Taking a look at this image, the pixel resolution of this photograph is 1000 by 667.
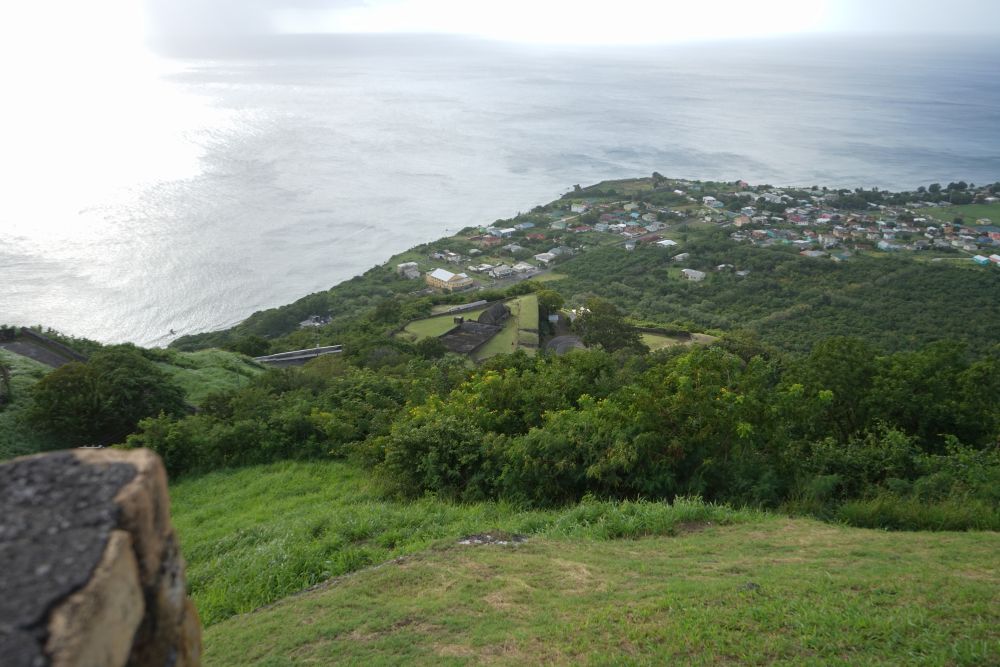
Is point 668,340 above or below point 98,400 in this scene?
below

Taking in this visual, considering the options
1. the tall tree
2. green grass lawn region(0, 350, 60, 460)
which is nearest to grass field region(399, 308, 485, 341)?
the tall tree

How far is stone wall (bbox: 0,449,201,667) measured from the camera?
176 centimetres

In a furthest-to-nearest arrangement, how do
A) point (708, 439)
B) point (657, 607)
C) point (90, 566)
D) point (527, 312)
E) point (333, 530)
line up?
point (527, 312), point (708, 439), point (333, 530), point (657, 607), point (90, 566)

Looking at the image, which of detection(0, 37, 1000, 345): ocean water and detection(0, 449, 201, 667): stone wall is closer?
detection(0, 449, 201, 667): stone wall

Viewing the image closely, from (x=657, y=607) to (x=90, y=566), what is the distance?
3.77 m

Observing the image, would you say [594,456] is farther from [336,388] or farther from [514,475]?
[336,388]

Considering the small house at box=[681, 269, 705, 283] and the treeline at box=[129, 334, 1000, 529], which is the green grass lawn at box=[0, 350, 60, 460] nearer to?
the treeline at box=[129, 334, 1000, 529]

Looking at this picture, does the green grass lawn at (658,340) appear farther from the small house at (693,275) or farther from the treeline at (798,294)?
the small house at (693,275)

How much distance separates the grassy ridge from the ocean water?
21.9m

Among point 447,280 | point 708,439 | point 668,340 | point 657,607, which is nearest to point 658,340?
point 668,340

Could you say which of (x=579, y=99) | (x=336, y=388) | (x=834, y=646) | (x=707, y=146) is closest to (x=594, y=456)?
(x=834, y=646)

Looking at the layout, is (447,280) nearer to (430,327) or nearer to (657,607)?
(430,327)

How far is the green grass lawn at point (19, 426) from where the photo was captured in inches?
442

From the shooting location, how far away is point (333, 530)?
6.67m
